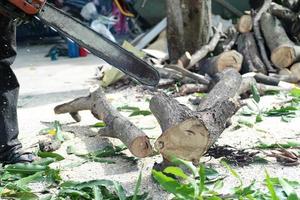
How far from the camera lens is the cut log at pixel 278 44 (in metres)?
6.21

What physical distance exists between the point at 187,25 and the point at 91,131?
2.70m

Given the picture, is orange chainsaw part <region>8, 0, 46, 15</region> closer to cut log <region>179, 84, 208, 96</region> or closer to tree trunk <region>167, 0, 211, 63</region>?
cut log <region>179, 84, 208, 96</region>

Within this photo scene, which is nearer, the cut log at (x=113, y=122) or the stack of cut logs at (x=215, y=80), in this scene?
the stack of cut logs at (x=215, y=80)

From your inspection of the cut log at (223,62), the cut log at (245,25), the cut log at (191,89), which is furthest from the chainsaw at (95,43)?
the cut log at (245,25)

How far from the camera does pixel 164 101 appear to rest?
11.1 ft

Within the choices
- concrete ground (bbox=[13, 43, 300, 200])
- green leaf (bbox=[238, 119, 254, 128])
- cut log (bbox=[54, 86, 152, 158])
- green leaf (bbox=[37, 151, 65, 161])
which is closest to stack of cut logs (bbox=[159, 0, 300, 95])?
concrete ground (bbox=[13, 43, 300, 200])

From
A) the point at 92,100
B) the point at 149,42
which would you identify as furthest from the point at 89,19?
the point at 92,100

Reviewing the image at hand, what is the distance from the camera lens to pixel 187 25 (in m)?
6.60

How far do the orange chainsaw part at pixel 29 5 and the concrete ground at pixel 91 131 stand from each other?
1.02m

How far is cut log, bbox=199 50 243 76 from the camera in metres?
6.14

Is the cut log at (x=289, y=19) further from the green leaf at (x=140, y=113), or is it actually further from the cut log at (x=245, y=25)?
the green leaf at (x=140, y=113)

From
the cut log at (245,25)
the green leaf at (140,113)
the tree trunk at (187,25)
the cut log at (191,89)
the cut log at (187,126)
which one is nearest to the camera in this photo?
the cut log at (187,126)

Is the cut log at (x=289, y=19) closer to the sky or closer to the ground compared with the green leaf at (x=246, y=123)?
closer to the sky

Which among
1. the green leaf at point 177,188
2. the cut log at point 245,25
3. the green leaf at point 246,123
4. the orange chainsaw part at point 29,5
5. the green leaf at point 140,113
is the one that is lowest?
the green leaf at point 140,113
